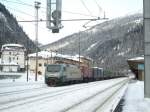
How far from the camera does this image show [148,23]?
77.5 ft

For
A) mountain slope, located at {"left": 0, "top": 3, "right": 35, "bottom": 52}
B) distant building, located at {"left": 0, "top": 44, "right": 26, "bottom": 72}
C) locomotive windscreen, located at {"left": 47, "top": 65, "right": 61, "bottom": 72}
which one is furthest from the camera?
mountain slope, located at {"left": 0, "top": 3, "right": 35, "bottom": 52}

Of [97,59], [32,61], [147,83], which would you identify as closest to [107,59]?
[97,59]

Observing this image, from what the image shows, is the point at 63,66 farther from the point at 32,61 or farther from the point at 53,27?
the point at 32,61

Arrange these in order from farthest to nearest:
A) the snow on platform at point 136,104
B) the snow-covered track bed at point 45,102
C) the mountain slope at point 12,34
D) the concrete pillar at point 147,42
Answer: the mountain slope at point 12,34
the concrete pillar at point 147,42
the snow-covered track bed at point 45,102
the snow on platform at point 136,104

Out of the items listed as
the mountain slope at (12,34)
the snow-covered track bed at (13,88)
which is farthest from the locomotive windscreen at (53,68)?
the mountain slope at (12,34)

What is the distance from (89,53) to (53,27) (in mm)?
142431

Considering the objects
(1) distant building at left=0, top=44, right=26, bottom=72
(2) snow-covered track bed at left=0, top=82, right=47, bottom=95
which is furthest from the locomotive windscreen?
(1) distant building at left=0, top=44, right=26, bottom=72

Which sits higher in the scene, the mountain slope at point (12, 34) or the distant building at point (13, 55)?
the mountain slope at point (12, 34)

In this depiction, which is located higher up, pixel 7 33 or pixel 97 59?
pixel 7 33

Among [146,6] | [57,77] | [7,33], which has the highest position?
[7,33]

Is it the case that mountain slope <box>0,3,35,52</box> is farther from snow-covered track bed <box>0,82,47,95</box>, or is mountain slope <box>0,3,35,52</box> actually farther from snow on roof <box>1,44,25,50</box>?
snow-covered track bed <box>0,82,47,95</box>

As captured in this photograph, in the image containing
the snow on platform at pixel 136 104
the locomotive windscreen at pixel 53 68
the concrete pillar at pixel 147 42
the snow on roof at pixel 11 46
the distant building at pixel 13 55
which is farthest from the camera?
the snow on roof at pixel 11 46

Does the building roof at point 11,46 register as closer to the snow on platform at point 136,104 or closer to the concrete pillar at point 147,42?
the snow on platform at point 136,104

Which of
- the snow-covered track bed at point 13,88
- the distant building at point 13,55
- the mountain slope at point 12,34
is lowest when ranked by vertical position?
the snow-covered track bed at point 13,88
